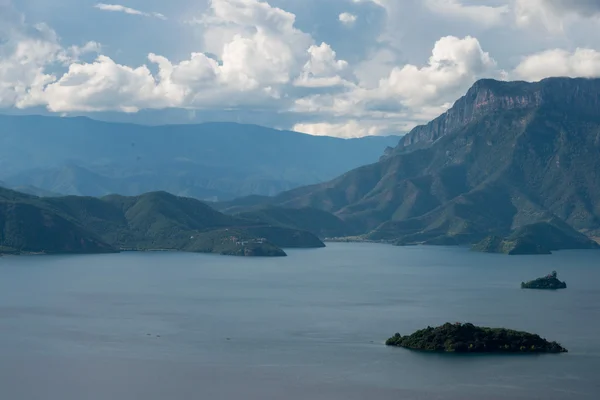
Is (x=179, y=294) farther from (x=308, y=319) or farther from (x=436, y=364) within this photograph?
(x=436, y=364)

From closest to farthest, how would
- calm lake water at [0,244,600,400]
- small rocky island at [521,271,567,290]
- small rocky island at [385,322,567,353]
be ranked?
1. calm lake water at [0,244,600,400]
2. small rocky island at [385,322,567,353]
3. small rocky island at [521,271,567,290]

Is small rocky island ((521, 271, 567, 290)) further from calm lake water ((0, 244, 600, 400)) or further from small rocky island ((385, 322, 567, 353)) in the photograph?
small rocky island ((385, 322, 567, 353))

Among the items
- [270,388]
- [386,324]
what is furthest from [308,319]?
[270,388]

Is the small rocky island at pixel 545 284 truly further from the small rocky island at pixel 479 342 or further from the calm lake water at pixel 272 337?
the small rocky island at pixel 479 342

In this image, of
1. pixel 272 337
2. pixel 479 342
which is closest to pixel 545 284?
pixel 272 337

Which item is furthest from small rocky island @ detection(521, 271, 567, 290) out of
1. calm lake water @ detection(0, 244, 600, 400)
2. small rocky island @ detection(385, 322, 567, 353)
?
small rocky island @ detection(385, 322, 567, 353)

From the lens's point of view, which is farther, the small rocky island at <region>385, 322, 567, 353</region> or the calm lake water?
the small rocky island at <region>385, 322, 567, 353</region>
